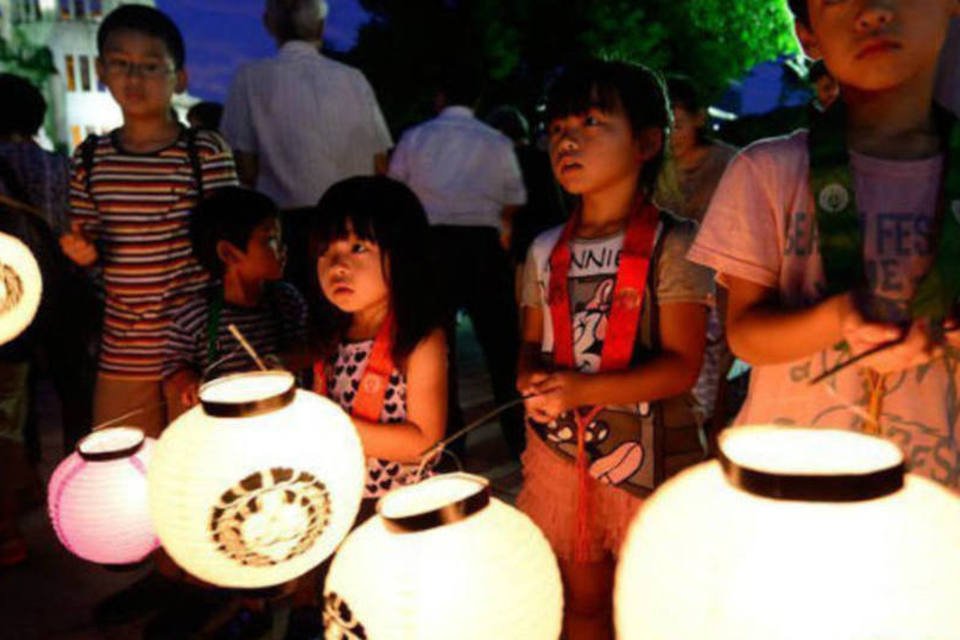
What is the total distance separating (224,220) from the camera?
131 inches

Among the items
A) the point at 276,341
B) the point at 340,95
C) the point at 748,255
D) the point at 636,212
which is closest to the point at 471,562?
the point at 748,255

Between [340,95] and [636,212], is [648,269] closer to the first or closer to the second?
[636,212]

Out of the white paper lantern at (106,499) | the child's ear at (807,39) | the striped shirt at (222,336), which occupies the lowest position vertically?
the white paper lantern at (106,499)

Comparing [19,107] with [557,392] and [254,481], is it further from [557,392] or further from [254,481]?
[557,392]

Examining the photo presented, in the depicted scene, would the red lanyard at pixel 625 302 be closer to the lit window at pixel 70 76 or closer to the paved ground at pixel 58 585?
the paved ground at pixel 58 585

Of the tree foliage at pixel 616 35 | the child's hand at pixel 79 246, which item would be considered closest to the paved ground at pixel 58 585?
the child's hand at pixel 79 246

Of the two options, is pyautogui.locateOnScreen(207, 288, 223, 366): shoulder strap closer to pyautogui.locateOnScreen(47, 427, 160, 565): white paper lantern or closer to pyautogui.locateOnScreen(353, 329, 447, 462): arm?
pyautogui.locateOnScreen(47, 427, 160, 565): white paper lantern

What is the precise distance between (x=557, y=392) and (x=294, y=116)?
2824 millimetres

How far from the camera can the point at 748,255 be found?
1743 millimetres

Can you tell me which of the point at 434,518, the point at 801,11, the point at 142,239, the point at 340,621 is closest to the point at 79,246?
the point at 142,239

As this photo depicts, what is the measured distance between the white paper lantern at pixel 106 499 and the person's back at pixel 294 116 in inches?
79.3

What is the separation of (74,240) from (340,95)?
169 cm

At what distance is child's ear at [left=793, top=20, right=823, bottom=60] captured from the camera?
175 cm

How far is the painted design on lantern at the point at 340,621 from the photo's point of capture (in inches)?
59.2
